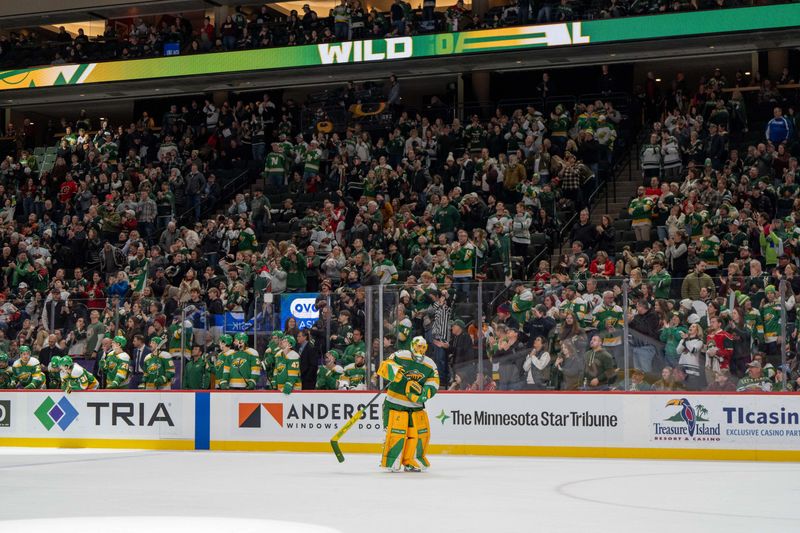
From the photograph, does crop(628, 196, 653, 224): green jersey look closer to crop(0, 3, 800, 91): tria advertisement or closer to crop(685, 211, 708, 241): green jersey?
crop(685, 211, 708, 241): green jersey

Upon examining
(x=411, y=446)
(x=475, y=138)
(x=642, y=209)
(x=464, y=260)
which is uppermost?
(x=475, y=138)

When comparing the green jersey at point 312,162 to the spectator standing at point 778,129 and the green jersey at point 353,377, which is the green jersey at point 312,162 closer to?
the green jersey at point 353,377

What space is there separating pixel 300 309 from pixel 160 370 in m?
2.65

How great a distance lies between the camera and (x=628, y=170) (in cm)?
2586

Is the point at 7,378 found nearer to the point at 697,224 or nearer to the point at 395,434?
the point at 395,434

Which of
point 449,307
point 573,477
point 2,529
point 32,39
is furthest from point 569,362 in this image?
point 32,39

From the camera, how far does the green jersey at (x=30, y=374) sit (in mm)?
20031

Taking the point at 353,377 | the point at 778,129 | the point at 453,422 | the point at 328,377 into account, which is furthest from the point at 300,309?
the point at 778,129

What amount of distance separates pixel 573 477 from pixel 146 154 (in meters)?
19.0

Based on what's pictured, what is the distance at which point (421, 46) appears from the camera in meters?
28.1

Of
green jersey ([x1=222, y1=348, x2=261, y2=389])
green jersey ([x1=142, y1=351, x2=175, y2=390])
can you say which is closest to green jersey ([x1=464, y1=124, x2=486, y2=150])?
green jersey ([x1=222, y1=348, x2=261, y2=389])

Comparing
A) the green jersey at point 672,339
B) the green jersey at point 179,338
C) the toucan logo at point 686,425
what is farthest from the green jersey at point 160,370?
the green jersey at point 672,339

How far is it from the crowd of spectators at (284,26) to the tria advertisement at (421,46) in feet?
0.73

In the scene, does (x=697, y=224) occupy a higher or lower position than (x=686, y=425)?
higher
